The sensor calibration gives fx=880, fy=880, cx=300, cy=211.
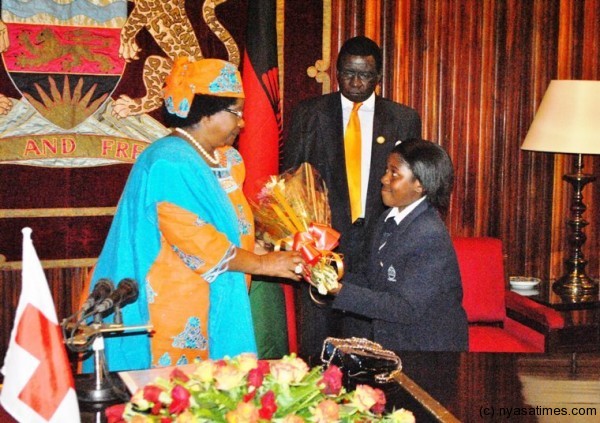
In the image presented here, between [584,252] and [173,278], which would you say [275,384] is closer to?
[173,278]

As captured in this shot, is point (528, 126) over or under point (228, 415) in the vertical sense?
over

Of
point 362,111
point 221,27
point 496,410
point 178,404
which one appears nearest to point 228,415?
point 178,404

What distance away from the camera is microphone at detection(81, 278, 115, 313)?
6.90 ft

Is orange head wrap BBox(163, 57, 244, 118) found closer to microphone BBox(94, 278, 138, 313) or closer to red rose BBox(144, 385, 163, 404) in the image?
microphone BBox(94, 278, 138, 313)

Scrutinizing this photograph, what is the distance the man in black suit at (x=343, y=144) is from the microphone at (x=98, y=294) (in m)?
1.87

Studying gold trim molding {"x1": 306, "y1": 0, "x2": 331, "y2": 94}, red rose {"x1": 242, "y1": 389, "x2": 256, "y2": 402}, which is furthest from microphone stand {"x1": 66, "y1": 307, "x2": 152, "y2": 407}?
gold trim molding {"x1": 306, "y1": 0, "x2": 331, "y2": 94}

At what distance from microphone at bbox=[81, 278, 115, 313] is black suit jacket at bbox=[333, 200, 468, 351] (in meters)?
0.92

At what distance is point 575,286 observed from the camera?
4.70m

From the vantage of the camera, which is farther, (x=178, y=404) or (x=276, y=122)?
(x=276, y=122)

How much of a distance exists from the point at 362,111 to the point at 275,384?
281cm

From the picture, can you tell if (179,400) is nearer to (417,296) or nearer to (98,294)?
(98,294)

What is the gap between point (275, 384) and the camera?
1.53 m

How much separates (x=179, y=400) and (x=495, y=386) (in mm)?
1157

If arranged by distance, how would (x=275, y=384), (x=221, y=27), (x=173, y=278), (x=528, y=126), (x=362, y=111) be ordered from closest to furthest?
(x=275, y=384)
(x=173, y=278)
(x=362, y=111)
(x=221, y=27)
(x=528, y=126)
